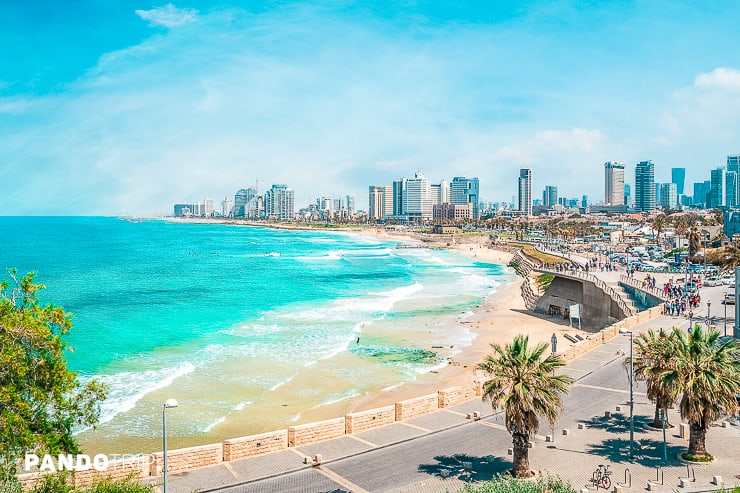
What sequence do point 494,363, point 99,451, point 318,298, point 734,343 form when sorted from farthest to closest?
point 318,298, point 99,451, point 734,343, point 494,363

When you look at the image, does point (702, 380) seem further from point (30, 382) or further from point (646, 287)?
point (646, 287)

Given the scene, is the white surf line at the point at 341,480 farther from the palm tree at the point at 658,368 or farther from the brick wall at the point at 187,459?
the palm tree at the point at 658,368

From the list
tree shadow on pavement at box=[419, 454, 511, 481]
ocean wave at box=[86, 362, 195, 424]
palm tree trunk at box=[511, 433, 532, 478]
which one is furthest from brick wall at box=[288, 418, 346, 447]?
ocean wave at box=[86, 362, 195, 424]

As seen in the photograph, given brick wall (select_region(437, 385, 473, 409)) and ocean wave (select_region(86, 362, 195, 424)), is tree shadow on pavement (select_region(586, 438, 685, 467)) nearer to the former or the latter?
brick wall (select_region(437, 385, 473, 409))

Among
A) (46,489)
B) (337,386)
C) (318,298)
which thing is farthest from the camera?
(318,298)

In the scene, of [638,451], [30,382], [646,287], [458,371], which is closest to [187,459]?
[30,382]

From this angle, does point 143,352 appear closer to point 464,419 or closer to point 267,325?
point 267,325

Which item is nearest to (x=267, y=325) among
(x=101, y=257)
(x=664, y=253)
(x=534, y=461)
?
(x=534, y=461)

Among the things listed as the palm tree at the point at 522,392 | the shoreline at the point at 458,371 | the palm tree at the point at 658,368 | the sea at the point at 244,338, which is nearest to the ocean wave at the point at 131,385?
the sea at the point at 244,338
